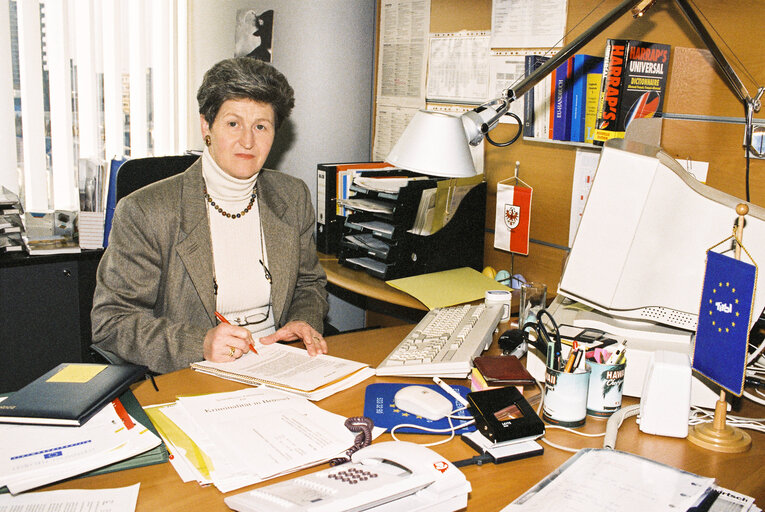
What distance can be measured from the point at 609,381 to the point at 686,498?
1.03ft

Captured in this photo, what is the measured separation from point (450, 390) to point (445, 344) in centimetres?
21

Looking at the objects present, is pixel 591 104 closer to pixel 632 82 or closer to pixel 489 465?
pixel 632 82

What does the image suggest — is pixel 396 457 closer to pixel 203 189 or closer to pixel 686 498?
pixel 686 498

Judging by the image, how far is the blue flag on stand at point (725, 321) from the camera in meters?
1.14

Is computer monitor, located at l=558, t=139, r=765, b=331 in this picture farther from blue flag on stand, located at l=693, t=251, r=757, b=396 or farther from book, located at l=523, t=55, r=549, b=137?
book, located at l=523, t=55, r=549, b=137

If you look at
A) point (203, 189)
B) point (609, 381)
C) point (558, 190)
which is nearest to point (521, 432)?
point (609, 381)

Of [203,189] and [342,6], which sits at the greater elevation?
[342,6]

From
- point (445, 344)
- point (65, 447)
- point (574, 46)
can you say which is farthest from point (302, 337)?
point (574, 46)

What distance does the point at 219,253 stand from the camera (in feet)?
6.24

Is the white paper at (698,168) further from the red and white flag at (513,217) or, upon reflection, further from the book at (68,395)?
the book at (68,395)

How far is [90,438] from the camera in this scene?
1.11m

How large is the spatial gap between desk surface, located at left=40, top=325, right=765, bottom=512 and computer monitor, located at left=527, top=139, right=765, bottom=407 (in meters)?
0.16

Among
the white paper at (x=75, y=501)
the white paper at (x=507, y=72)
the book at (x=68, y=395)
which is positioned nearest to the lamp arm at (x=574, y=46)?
the white paper at (x=507, y=72)

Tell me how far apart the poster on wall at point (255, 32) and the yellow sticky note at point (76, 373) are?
78.3 inches
